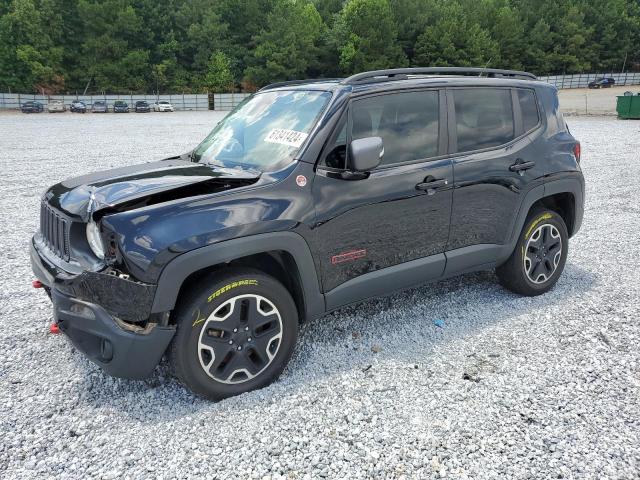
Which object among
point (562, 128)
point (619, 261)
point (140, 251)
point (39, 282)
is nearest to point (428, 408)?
point (140, 251)

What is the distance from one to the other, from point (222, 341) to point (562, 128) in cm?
369

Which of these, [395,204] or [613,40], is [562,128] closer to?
[395,204]

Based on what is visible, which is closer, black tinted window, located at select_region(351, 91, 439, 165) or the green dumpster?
black tinted window, located at select_region(351, 91, 439, 165)

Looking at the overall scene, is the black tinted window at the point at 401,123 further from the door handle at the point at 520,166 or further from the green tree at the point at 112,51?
the green tree at the point at 112,51

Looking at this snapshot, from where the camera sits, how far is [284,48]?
69.9 m

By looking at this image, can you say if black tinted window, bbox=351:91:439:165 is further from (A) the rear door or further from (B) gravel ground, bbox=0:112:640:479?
(B) gravel ground, bbox=0:112:640:479


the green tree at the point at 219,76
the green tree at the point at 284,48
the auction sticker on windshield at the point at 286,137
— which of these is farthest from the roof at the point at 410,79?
the green tree at the point at 219,76

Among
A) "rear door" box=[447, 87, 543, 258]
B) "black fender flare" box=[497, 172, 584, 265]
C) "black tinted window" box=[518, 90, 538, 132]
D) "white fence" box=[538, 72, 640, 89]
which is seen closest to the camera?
"rear door" box=[447, 87, 543, 258]

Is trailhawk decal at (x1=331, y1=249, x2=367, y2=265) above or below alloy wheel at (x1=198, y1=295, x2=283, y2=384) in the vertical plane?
above

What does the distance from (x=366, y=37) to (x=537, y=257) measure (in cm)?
7765

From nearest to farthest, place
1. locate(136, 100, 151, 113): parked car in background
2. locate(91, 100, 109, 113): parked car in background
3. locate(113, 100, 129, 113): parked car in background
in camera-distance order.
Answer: locate(91, 100, 109, 113): parked car in background, locate(113, 100, 129, 113): parked car in background, locate(136, 100, 151, 113): parked car in background

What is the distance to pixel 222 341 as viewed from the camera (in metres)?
3.06

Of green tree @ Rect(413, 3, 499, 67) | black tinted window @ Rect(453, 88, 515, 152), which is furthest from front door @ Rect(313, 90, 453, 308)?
green tree @ Rect(413, 3, 499, 67)

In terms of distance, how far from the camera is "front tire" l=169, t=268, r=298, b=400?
9.63 feet
